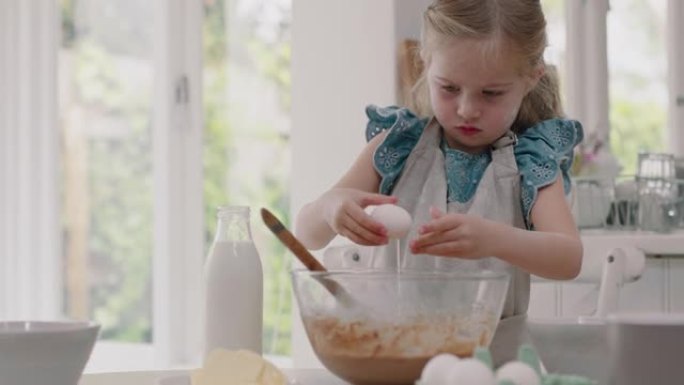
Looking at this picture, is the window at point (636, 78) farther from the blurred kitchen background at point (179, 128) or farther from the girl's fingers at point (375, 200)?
the girl's fingers at point (375, 200)

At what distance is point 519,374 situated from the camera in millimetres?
730

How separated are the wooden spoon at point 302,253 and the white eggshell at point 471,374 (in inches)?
11.7

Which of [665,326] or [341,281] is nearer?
[665,326]

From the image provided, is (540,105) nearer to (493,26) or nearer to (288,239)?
(493,26)

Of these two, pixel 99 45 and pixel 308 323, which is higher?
pixel 99 45

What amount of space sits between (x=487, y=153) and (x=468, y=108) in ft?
0.56

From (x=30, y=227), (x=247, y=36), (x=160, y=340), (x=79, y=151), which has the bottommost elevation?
(x=160, y=340)

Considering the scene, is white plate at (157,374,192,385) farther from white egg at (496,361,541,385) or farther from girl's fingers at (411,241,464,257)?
white egg at (496,361,541,385)

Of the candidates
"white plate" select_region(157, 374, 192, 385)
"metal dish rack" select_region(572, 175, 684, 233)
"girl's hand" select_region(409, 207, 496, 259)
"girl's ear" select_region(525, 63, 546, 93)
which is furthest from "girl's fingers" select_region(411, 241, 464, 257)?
"metal dish rack" select_region(572, 175, 684, 233)

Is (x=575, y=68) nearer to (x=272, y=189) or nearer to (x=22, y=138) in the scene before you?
(x=272, y=189)

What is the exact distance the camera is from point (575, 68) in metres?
2.79

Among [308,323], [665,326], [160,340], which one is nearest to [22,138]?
[160,340]

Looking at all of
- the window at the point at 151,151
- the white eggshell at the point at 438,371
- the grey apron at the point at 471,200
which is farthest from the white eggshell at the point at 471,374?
the window at the point at 151,151

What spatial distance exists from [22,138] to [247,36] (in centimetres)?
92
